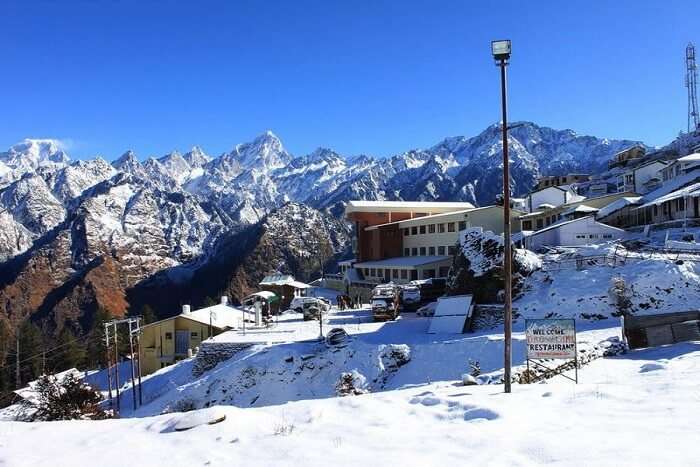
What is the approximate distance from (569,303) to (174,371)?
25077mm

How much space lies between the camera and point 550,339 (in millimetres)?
13680

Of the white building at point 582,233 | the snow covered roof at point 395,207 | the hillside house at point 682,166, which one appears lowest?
the white building at point 582,233

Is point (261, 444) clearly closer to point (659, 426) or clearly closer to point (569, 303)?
point (659, 426)

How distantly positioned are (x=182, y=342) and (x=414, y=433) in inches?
1526

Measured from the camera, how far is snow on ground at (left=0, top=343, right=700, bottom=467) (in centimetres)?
708

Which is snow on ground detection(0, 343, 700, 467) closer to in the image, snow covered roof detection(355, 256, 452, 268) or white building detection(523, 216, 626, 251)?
white building detection(523, 216, 626, 251)

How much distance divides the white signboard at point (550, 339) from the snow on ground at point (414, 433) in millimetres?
1917

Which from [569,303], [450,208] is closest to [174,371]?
[569,303]

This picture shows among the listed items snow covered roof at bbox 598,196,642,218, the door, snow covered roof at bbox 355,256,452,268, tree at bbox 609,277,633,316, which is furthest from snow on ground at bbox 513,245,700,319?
the door

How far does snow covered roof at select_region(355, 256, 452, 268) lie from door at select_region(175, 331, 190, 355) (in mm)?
22929

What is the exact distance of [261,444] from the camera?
26.2 feet

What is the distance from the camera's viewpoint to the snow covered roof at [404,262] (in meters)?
51.5

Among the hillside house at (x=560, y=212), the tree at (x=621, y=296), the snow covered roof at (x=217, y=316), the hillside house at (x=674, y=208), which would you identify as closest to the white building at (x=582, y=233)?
the hillside house at (x=674, y=208)

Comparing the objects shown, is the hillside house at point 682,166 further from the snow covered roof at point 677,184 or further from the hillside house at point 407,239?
the hillside house at point 407,239
